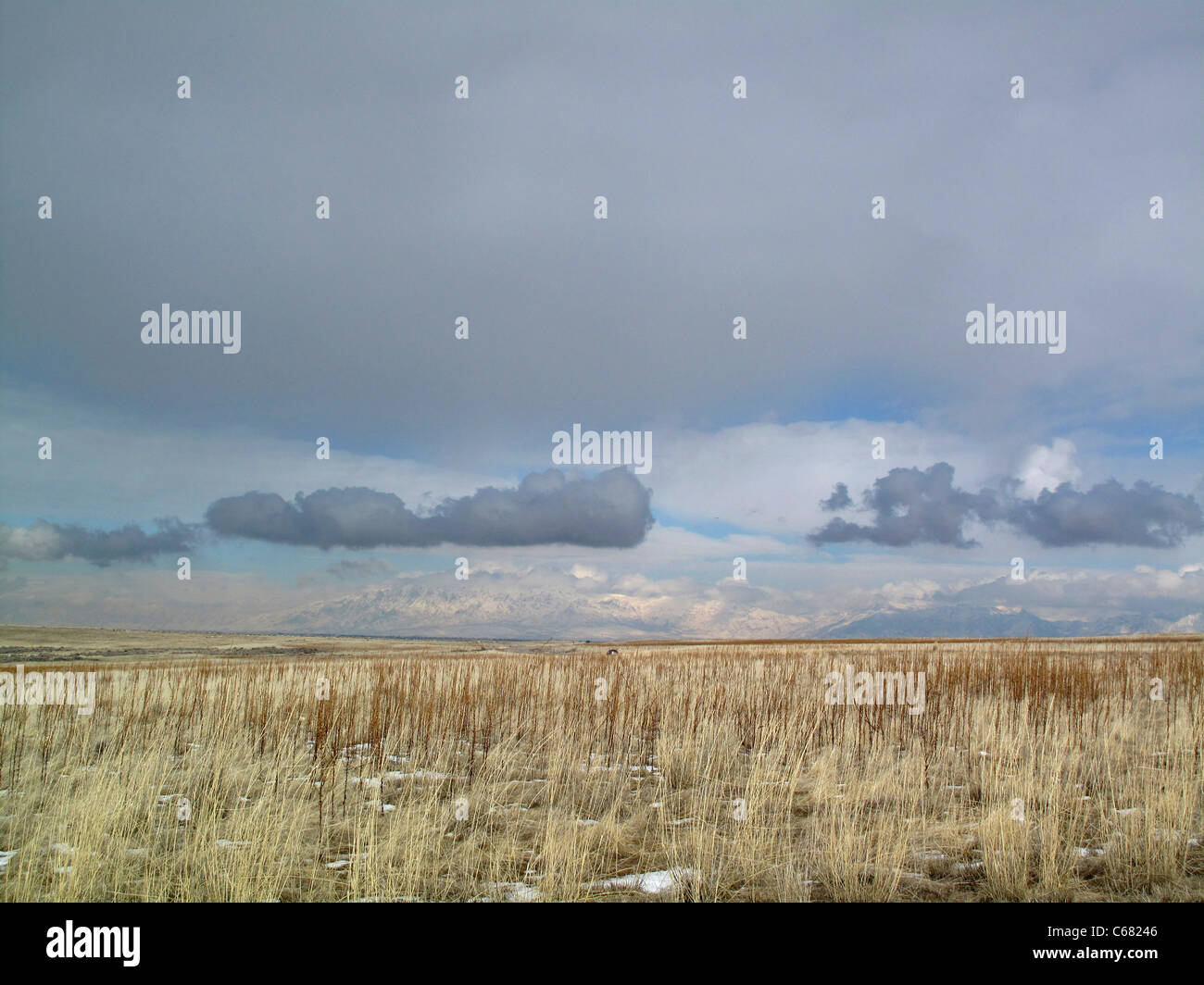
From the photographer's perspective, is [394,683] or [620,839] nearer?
[620,839]

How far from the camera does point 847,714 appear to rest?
36.8 ft

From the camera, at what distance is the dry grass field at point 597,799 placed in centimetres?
512

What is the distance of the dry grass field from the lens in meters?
5.12

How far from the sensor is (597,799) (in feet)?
24.0

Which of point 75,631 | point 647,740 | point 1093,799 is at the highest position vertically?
point 1093,799

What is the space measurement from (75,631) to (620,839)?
416 ft
